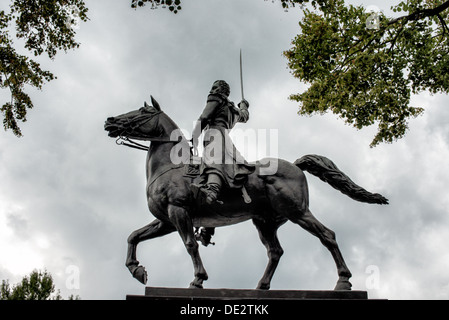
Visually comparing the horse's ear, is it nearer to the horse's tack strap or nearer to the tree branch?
the horse's tack strap

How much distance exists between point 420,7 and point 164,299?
10.7 metres

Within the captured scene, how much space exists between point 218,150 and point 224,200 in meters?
0.83

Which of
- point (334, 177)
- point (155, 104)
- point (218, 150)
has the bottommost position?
point (334, 177)

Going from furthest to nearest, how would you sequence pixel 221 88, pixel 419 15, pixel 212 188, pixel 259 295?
pixel 419 15
pixel 221 88
pixel 212 188
pixel 259 295

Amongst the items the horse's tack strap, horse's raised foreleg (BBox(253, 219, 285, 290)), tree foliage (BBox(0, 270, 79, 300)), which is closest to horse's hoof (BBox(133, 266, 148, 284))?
the horse's tack strap

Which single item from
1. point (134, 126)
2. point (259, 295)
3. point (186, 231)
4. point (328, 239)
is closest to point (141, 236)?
point (186, 231)

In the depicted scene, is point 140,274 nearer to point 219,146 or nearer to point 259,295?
point 259,295

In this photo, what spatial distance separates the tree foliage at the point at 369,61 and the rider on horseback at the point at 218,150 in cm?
492

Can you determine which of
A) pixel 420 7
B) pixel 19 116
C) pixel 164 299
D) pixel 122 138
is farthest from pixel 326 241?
pixel 19 116

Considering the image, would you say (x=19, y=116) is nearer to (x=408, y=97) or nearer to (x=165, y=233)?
(x=165, y=233)

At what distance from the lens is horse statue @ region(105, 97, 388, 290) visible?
748cm

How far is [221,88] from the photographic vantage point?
335 inches

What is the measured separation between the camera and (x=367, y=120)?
14.6m

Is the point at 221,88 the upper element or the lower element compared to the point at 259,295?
upper
